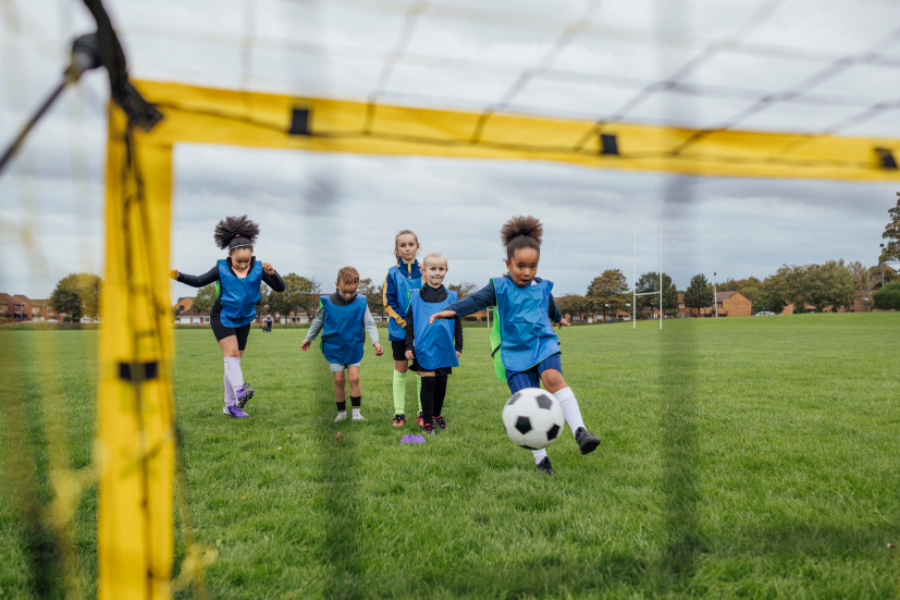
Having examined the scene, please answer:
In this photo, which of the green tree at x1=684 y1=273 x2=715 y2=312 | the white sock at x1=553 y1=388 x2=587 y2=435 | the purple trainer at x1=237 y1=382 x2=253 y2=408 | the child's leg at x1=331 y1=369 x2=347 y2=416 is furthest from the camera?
the green tree at x1=684 y1=273 x2=715 y2=312

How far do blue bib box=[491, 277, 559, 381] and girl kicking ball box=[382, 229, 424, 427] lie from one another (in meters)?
1.56

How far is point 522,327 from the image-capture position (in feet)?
13.0

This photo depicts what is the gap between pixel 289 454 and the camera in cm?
430

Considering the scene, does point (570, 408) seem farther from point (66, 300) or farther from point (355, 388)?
point (66, 300)

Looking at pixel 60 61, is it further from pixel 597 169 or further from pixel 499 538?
pixel 499 538

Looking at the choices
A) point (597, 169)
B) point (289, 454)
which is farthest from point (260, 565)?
point (597, 169)

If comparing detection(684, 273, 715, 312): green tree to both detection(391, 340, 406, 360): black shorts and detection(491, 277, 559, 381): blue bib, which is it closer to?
detection(391, 340, 406, 360): black shorts

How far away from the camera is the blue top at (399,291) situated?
5.41m

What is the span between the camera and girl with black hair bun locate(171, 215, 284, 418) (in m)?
5.93

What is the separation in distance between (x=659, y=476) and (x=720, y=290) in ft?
298

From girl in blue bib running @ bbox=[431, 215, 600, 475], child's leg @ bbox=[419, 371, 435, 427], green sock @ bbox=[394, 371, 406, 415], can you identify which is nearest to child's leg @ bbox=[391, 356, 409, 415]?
green sock @ bbox=[394, 371, 406, 415]

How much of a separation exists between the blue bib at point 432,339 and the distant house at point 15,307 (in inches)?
129

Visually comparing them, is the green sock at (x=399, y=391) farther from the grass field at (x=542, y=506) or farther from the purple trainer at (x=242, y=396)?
the purple trainer at (x=242, y=396)

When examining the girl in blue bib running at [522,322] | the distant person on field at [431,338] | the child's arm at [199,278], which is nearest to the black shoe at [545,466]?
the girl in blue bib running at [522,322]
